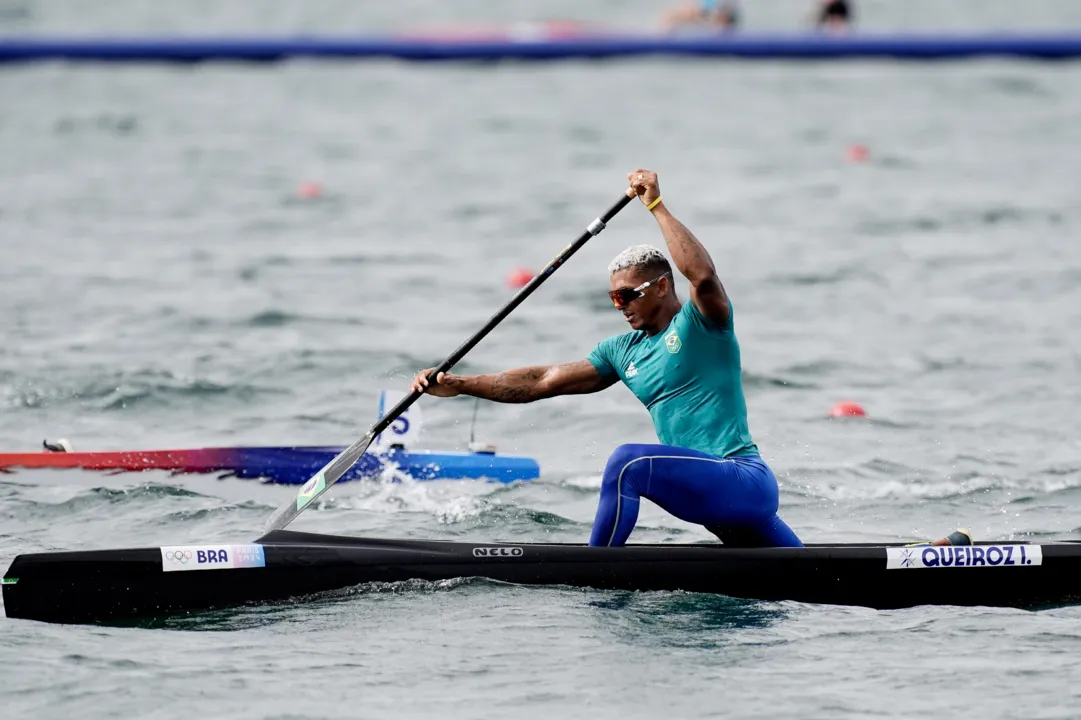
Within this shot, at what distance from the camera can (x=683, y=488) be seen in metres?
6.83

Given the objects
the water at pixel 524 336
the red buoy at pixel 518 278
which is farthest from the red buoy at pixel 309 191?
the red buoy at pixel 518 278

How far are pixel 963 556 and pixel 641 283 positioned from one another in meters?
1.79

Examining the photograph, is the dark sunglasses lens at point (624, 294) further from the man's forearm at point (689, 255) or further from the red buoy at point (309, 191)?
the red buoy at point (309, 191)

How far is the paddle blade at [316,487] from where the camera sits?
7742 mm

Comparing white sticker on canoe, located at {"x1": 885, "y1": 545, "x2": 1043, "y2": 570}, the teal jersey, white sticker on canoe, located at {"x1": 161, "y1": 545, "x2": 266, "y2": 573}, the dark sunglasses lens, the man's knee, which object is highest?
the dark sunglasses lens

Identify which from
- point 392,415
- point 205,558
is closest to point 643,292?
point 392,415

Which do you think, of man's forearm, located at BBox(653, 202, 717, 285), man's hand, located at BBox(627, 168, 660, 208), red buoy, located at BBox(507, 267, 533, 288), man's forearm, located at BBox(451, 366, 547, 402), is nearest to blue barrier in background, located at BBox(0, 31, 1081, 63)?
red buoy, located at BBox(507, 267, 533, 288)

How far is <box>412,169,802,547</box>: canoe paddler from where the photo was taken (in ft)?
22.3

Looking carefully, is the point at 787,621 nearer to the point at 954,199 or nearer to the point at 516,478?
the point at 516,478

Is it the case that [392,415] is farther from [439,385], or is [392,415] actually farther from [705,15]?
[705,15]

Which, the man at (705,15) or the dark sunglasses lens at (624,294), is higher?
the man at (705,15)

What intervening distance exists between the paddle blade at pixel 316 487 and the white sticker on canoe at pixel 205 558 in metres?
0.67

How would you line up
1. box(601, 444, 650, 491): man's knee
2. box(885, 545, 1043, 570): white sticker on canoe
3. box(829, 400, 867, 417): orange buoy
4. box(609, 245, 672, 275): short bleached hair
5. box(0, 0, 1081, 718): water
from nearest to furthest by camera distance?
box(0, 0, 1081, 718): water, box(601, 444, 650, 491): man's knee, box(609, 245, 672, 275): short bleached hair, box(885, 545, 1043, 570): white sticker on canoe, box(829, 400, 867, 417): orange buoy

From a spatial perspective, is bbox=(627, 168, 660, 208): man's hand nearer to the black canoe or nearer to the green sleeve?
the green sleeve
